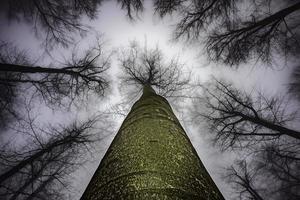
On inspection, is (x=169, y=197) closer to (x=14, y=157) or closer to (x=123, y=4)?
(x=123, y=4)

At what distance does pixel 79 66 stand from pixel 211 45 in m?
3.93

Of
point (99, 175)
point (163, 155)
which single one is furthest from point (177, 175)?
point (99, 175)

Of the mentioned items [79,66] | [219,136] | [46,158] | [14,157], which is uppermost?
[219,136]

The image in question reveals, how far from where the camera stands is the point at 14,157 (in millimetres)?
7586

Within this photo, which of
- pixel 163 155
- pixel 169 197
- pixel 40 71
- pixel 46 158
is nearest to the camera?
pixel 169 197

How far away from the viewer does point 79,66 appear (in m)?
7.05

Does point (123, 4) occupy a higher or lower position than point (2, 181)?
higher

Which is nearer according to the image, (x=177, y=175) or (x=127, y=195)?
(x=127, y=195)

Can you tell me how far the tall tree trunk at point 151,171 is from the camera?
1.45m

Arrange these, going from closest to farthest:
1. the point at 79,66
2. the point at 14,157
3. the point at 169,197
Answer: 1. the point at 169,197
2. the point at 79,66
3. the point at 14,157

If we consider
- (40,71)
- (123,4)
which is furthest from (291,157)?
(40,71)

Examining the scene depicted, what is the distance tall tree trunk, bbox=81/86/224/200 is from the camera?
1449 mm

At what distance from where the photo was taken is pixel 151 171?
5.29 ft

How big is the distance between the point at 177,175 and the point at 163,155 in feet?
0.78
